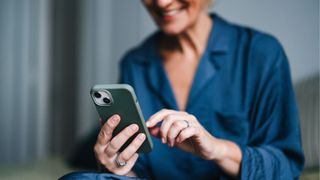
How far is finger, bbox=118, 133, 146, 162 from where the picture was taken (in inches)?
23.8

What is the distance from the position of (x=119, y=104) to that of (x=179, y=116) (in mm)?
89

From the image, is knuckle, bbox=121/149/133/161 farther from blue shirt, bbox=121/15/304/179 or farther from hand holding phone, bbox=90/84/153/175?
blue shirt, bbox=121/15/304/179

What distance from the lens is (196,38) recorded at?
0.89 meters

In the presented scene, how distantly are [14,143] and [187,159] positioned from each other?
108cm

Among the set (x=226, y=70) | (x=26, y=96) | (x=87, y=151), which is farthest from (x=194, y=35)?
(x=26, y=96)

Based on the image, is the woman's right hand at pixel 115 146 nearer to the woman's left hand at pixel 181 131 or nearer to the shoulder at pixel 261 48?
the woman's left hand at pixel 181 131

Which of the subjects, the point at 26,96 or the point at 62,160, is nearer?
the point at 62,160

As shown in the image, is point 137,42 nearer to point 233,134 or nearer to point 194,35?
point 194,35

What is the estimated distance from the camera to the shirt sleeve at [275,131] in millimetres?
649

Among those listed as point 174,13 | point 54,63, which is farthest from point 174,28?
point 54,63

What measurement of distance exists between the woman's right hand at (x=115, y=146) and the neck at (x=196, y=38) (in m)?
0.31

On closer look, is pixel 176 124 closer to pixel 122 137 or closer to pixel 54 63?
pixel 122 137

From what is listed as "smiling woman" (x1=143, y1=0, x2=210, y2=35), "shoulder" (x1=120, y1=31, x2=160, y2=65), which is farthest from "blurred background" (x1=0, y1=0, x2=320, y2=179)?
"smiling woman" (x1=143, y1=0, x2=210, y2=35)

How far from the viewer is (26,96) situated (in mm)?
1673
